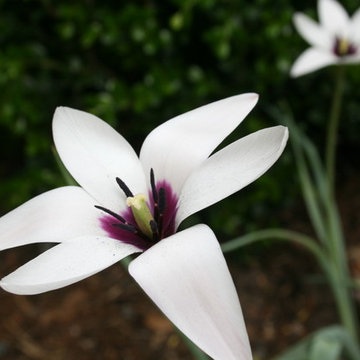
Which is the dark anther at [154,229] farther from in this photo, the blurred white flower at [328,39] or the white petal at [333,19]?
the white petal at [333,19]

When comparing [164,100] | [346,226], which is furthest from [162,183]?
[346,226]

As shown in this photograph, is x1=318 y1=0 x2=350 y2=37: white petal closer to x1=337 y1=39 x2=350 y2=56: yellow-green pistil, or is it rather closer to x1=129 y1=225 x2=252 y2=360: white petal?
x1=337 y1=39 x2=350 y2=56: yellow-green pistil

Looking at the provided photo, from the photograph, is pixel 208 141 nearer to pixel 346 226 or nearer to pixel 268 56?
pixel 268 56

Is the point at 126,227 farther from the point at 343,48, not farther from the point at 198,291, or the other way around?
the point at 343,48

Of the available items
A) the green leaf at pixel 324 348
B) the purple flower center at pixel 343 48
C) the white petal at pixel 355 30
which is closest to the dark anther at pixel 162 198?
the green leaf at pixel 324 348

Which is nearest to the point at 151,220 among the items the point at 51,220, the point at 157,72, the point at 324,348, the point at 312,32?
the point at 51,220

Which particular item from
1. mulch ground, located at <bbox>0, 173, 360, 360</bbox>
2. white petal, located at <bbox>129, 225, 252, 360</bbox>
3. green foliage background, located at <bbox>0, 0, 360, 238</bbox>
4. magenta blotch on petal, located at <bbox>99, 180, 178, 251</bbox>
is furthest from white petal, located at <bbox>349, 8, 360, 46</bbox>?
white petal, located at <bbox>129, 225, 252, 360</bbox>

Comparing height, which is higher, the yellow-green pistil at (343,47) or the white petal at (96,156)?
the white petal at (96,156)
